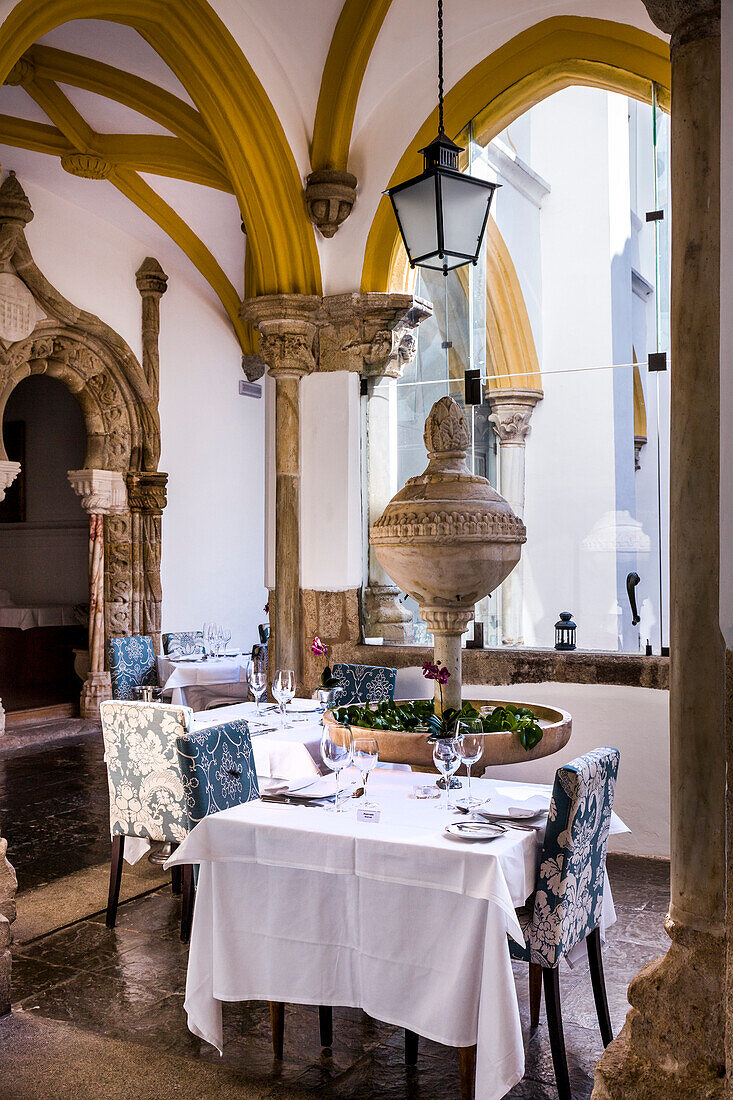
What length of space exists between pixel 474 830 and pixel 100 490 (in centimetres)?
666

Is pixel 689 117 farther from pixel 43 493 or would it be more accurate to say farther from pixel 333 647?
pixel 43 493

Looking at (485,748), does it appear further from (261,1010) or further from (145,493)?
(145,493)

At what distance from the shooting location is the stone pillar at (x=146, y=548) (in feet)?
28.4

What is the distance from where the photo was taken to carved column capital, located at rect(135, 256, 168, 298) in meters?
8.62

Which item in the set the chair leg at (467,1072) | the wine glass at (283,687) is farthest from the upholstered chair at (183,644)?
the chair leg at (467,1072)

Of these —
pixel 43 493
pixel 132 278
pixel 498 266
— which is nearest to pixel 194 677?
pixel 498 266

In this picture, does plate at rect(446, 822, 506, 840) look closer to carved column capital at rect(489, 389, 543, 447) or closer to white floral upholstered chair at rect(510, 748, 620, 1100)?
white floral upholstered chair at rect(510, 748, 620, 1100)

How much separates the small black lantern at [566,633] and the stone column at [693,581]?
3359 mm

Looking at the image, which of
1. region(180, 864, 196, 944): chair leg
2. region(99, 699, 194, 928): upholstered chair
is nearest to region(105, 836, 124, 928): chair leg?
region(99, 699, 194, 928): upholstered chair

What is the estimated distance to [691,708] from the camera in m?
1.81

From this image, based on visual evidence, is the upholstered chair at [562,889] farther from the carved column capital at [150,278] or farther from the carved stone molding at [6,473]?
the carved column capital at [150,278]

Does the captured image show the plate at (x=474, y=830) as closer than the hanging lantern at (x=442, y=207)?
Yes

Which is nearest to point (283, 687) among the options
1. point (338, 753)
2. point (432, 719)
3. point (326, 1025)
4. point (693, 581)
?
point (432, 719)

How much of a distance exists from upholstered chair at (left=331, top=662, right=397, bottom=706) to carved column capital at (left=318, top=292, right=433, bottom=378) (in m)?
1.91
